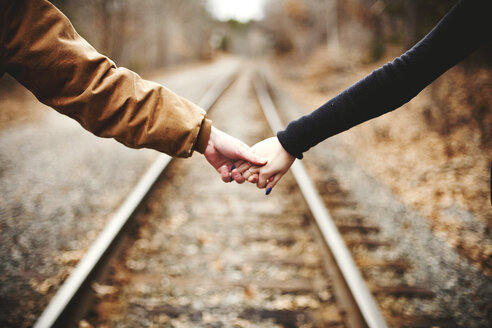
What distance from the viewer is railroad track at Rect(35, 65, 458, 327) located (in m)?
2.01

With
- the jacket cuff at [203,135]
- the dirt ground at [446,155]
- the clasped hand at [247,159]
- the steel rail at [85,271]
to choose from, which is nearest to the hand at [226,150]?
the clasped hand at [247,159]

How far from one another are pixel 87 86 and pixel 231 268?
1788 millimetres

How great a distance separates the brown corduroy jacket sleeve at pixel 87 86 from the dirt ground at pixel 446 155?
2963 mm

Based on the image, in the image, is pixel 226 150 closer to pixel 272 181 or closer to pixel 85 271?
pixel 272 181

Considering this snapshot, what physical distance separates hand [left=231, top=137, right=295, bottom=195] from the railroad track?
2.95ft

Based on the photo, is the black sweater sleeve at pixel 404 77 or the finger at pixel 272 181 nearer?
the black sweater sleeve at pixel 404 77

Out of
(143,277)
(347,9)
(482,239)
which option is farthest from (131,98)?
(347,9)

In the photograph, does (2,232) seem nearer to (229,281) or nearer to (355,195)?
(229,281)

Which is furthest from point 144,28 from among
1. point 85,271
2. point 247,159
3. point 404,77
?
point 404,77

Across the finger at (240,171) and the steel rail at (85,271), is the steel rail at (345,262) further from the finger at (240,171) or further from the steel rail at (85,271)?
the steel rail at (85,271)

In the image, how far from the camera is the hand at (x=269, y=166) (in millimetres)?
1853

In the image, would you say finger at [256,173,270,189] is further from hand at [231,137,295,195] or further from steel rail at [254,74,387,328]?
steel rail at [254,74,387,328]

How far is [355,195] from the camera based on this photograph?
3.81 metres

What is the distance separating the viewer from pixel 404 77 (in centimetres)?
139
